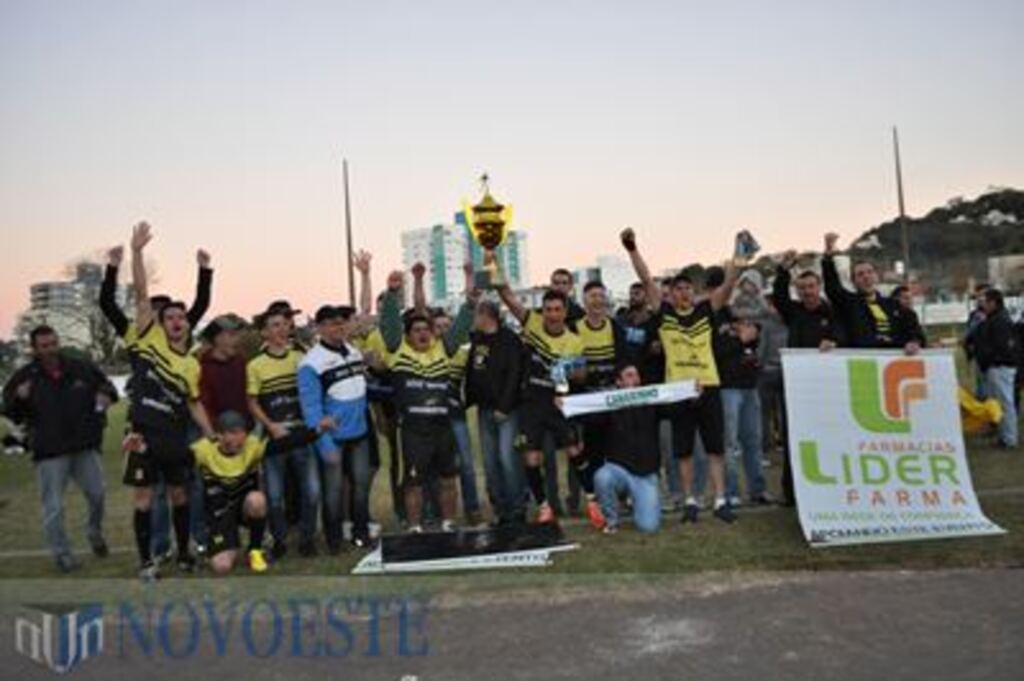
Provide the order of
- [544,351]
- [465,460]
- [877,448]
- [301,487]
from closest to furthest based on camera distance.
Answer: [877,448], [301,487], [544,351], [465,460]

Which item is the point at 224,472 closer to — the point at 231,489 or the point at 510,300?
the point at 231,489

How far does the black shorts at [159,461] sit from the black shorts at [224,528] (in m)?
0.41

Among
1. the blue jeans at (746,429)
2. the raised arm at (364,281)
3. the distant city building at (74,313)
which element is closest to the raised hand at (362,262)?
the raised arm at (364,281)

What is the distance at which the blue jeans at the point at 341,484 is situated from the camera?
774 cm

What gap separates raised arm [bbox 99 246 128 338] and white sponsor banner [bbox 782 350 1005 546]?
5.50 metres

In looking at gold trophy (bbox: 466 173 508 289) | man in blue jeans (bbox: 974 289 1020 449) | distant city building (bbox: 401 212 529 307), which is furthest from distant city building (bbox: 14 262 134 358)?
man in blue jeans (bbox: 974 289 1020 449)

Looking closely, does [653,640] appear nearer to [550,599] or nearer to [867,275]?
[550,599]

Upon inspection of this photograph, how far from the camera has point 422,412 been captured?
7969mm

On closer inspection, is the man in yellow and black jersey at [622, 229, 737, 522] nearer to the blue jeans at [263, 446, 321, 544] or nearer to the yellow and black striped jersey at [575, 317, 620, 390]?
the yellow and black striped jersey at [575, 317, 620, 390]

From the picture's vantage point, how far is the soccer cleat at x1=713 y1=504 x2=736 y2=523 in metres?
7.80

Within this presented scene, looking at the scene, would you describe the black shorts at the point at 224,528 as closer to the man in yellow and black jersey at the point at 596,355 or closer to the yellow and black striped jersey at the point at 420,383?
the yellow and black striped jersey at the point at 420,383

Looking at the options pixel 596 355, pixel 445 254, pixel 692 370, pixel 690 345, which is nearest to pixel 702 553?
pixel 692 370

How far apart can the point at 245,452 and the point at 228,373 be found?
838 mm

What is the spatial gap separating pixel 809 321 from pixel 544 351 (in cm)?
248
